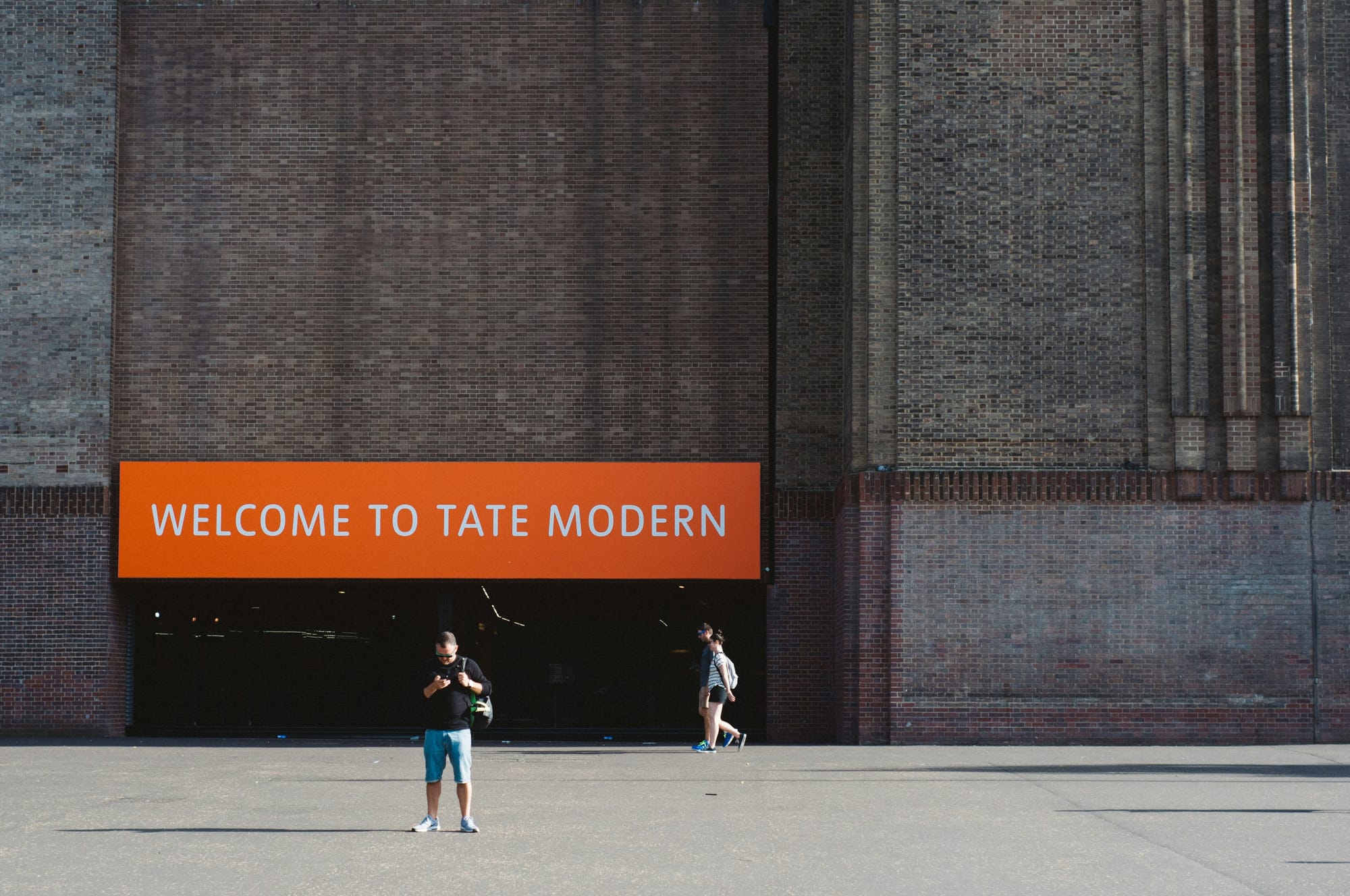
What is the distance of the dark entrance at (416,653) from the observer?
948 inches

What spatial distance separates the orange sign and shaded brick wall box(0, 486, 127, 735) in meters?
0.61

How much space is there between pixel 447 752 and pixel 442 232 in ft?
42.7

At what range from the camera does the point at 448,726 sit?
39.7ft

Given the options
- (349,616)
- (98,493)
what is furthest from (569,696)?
(98,493)

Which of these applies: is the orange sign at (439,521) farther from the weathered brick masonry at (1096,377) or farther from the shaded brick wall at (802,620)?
the weathered brick masonry at (1096,377)

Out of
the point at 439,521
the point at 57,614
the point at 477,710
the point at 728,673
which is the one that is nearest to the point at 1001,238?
the point at 728,673

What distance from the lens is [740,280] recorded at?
2378cm

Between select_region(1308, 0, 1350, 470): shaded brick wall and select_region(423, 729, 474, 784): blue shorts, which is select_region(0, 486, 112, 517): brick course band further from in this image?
select_region(1308, 0, 1350, 470): shaded brick wall

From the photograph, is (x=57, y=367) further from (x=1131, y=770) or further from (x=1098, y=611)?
(x=1131, y=770)

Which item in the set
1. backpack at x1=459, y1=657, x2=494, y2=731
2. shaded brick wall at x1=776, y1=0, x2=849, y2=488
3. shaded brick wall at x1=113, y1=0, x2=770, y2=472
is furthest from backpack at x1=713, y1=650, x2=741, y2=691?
backpack at x1=459, y1=657, x2=494, y2=731

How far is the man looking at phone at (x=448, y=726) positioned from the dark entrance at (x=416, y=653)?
11.8 metres

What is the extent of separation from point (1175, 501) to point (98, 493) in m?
15.3

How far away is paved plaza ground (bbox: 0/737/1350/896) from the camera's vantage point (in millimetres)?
9898

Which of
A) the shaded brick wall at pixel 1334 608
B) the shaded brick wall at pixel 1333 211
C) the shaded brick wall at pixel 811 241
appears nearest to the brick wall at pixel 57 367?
the shaded brick wall at pixel 811 241
